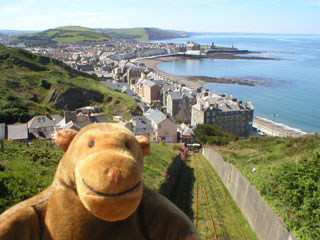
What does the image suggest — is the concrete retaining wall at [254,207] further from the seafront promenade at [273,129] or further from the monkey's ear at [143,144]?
the seafront promenade at [273,129]

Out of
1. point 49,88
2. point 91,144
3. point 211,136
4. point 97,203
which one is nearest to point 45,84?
point 49,88

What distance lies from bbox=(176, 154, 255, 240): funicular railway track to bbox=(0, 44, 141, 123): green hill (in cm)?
2792

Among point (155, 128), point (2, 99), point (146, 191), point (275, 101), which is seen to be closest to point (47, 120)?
point (2, 99)

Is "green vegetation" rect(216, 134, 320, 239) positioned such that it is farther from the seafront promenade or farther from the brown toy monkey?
the seafront promenade

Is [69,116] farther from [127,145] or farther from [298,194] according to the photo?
[127,145]

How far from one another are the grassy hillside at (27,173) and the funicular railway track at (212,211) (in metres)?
2.37

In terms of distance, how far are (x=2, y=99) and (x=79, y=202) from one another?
37597 millimetres

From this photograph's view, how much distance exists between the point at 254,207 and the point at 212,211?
208cm

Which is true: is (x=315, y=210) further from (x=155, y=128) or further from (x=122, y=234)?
(x=155, y=128)

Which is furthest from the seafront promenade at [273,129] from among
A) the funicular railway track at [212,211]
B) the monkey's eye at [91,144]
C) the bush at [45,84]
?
the monkey's eye at [91,144]

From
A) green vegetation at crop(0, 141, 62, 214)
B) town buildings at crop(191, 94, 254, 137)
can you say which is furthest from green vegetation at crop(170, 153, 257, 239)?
town buildings at crop(191, 94, 254, 137)

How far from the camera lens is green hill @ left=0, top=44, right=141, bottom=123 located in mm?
43906

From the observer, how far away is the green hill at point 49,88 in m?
43.9

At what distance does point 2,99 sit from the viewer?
1383 inches
